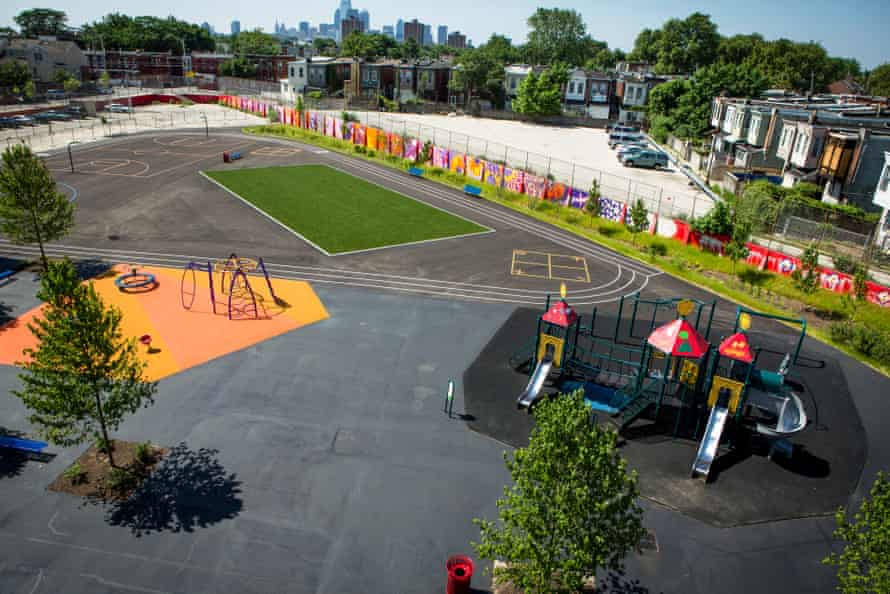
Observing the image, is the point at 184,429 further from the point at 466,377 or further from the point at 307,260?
the point at 307,260

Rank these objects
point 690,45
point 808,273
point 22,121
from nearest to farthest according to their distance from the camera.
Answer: point 808,273, point 22,121, point 690,45

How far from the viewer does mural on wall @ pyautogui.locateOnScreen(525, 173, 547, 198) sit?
5353cm

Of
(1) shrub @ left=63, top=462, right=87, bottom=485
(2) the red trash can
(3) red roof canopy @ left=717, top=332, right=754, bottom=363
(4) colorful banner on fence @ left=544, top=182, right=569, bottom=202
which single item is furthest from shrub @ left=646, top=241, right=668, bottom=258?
(1) shrub @ left=63, top=462, right=87, bottom=485

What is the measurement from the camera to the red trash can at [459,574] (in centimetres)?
1446

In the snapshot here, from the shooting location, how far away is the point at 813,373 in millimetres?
27516

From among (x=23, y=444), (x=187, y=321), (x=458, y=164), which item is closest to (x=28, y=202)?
(x=187, y=321)

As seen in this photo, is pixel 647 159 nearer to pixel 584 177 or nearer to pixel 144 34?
pixel 584 177

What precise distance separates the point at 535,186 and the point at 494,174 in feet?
17.6

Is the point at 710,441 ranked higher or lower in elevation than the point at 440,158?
lower

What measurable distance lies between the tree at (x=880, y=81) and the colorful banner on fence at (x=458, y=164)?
113725 mm

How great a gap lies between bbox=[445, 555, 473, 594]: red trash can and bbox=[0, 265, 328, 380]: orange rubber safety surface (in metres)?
15.5

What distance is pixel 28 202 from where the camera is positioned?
98.7 ft

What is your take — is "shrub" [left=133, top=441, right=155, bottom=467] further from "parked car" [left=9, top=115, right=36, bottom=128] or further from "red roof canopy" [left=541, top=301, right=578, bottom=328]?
"parked car" [left=9, top=115, right=36, bottom=128]

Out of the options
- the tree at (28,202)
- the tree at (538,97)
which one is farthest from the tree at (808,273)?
the tree at (538,97)
